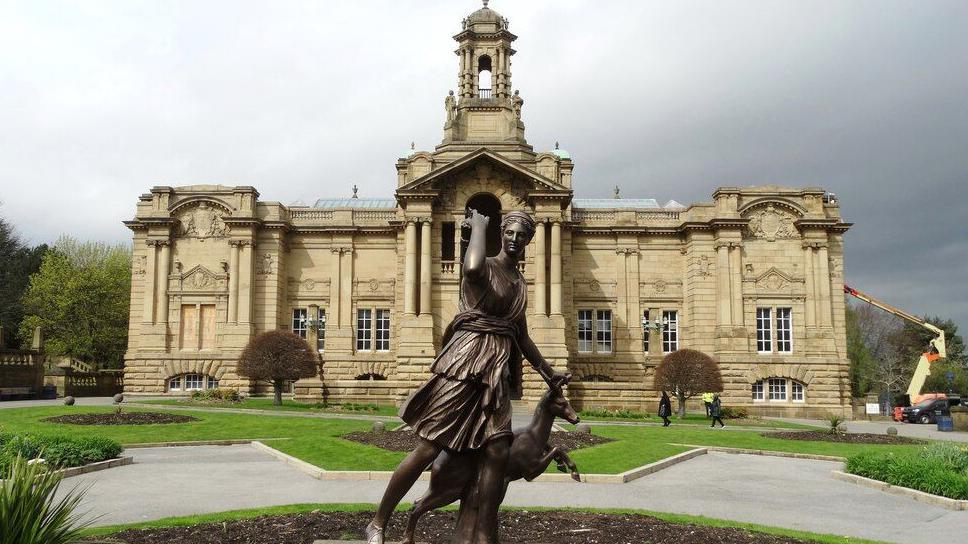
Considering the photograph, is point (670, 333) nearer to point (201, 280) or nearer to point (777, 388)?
point (777, 388)

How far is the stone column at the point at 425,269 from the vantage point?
38.7 metres

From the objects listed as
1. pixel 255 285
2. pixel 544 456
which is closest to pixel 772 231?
pixel 255 285

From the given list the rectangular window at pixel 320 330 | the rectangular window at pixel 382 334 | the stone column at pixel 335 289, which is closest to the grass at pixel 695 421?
the rectangular window at pixel 382 334

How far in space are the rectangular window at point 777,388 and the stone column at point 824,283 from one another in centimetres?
430

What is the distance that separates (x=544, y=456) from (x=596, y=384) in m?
31.6

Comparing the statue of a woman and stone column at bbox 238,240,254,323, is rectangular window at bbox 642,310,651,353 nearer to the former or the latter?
stone column at bbox 238,240,254,323

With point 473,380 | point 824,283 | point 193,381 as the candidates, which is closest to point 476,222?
point 473,380

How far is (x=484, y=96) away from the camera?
45969mm

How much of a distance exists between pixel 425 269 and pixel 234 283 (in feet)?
39.9

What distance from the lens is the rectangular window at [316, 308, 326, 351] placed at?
43.0 metres

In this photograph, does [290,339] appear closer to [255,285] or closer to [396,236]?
[255,285]

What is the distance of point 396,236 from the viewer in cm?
4381

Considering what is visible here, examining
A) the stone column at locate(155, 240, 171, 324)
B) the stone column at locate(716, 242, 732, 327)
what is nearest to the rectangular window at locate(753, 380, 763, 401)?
the stone column at locate(716, 242, 732, 327)

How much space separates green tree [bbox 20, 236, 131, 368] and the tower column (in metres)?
35.1
